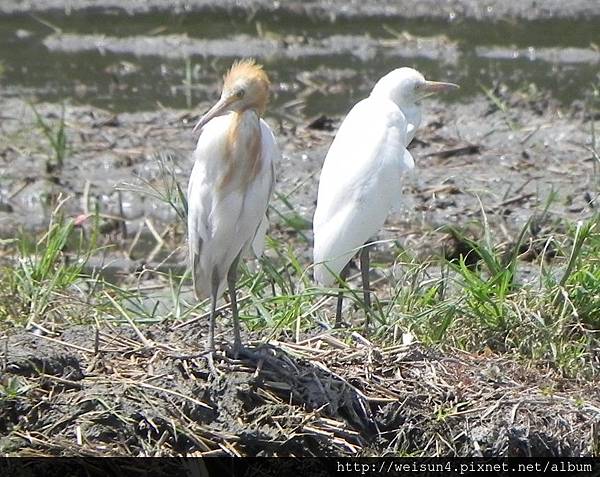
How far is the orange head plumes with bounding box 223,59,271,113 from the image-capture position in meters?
4.88

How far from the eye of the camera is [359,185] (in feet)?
19.1

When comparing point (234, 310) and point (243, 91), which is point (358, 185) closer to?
point (234, 310)

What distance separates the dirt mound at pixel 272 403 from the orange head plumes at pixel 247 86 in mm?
915

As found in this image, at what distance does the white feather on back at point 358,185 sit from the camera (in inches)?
226

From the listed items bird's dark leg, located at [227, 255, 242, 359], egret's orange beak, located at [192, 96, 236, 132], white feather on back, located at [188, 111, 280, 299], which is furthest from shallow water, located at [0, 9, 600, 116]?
egret's orange beak, located at [192, 96, 236, 132]

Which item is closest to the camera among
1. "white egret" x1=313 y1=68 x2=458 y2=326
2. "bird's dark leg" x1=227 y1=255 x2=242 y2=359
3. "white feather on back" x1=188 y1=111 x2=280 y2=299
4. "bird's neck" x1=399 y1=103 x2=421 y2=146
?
"white feather on back" x1=188 y1=111 x2=280 y2=299

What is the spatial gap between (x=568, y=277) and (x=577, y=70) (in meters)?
5.06

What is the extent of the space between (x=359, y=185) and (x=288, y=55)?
17.4 ft

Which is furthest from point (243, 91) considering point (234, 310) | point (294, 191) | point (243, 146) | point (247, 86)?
point (294, 191)

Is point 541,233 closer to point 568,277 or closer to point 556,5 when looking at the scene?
point 568,277

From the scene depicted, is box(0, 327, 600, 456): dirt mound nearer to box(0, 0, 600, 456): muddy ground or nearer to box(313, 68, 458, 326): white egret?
box(0, 0, 600, 456): muddy ground

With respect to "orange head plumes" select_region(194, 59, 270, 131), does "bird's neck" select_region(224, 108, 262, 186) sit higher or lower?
lower

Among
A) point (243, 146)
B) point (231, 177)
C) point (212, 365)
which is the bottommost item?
point (212, 365)

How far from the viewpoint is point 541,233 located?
23.5 feet
